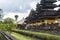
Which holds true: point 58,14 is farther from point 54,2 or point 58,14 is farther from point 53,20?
point 54,2

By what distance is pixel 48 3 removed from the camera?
80.5m

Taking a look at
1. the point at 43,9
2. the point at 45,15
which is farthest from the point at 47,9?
the point at 45,15

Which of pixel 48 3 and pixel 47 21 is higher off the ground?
pixel 48 3

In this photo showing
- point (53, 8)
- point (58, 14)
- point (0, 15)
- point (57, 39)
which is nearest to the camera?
point (57, 39)

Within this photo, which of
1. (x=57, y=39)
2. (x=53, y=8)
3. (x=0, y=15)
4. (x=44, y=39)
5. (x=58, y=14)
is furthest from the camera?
(x=0, y=15)

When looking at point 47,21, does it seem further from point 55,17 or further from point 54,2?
point 54,2

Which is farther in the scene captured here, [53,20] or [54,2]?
[54,2]

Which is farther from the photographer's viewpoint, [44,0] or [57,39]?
[44,0]

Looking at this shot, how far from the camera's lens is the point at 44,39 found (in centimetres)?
3183

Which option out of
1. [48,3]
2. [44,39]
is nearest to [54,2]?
[48,3]

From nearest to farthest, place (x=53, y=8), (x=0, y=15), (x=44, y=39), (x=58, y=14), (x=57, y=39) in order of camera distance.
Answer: (x=57, y=39) < (x=44, y=39) < (x=58, y=14) < (x=53, y=8) < (x=0, y=15)

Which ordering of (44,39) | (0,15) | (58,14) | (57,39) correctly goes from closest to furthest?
1. (57,39)
2. (44,39)
3. (58,14)
4. (0,15)

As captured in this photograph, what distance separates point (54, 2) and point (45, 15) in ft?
38.3

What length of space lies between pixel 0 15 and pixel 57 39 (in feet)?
376
